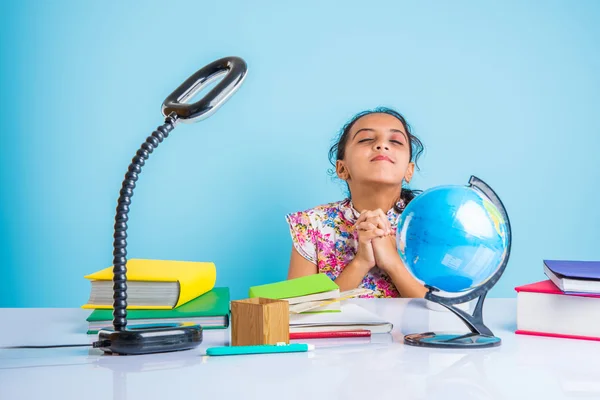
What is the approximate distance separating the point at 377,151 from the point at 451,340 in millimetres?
1338

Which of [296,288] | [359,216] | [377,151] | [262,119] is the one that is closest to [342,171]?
[377,151]

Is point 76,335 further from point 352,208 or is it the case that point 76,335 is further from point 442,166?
point 442,166

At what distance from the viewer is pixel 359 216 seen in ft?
6.85

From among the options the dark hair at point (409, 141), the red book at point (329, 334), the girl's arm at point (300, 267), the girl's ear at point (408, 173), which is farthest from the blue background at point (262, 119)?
the red book at point (329, 334)

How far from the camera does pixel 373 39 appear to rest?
9.34 ft

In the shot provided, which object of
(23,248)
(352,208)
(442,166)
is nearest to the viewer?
(352,208)

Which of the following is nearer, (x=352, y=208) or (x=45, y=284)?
(x=352, y=208)

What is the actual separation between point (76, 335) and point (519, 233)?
7.37 ft

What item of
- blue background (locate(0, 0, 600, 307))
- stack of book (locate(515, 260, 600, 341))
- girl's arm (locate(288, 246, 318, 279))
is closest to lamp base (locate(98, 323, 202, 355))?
stack of book (locate(515, 260, 600, 341))

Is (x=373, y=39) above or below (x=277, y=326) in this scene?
above

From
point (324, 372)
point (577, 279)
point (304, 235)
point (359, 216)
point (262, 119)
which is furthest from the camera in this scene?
point (262, 119)

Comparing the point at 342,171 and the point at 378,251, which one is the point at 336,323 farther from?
the point at 342,171

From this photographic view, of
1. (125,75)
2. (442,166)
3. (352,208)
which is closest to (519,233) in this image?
(442,166)

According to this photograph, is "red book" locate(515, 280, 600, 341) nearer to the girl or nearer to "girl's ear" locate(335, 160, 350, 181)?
the girl
